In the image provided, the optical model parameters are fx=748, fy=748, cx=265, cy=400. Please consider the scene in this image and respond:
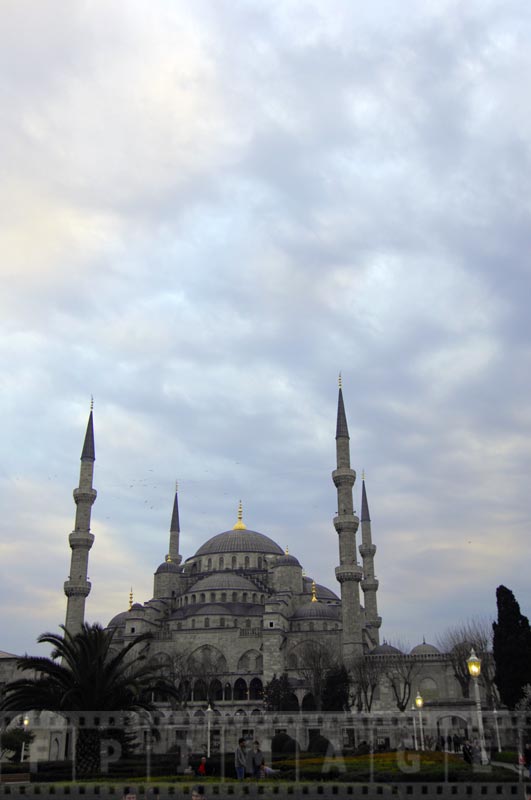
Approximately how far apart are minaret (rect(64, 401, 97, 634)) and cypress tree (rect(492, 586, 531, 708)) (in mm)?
27284

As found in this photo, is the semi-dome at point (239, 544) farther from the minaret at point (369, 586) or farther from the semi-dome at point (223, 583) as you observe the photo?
the minaret at point (369, 586)

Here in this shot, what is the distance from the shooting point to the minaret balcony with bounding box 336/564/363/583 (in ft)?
158

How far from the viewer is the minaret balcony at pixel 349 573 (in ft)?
158

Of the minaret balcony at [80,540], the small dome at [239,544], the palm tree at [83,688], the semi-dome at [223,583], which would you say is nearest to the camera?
the palm tree at [83,688]

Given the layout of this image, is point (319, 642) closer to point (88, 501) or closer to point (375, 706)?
point (375, 706)

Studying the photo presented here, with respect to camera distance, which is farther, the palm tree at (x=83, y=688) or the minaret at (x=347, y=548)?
the minaret at (x=347, y=548)

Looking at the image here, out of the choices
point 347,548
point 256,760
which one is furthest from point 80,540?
point 256,760

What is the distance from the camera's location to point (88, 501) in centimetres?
5347

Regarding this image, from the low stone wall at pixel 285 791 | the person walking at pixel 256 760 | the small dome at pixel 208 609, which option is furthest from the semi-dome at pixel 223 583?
the low stone wall at pixel 285 791

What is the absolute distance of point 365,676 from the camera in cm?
4534

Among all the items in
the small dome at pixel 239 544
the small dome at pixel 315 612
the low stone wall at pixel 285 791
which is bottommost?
the low stone wall at pixel 285 791

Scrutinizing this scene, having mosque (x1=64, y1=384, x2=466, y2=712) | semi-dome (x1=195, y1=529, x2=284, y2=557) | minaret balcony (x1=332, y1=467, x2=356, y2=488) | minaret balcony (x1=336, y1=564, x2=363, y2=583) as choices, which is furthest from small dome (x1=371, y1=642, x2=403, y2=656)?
semi-dome (x1=195, y1=529, x2=284, y2=557)

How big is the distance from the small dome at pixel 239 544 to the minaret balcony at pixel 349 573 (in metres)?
20.1

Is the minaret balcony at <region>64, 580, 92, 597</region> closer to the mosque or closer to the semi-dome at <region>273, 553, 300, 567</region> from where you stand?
the mosque
